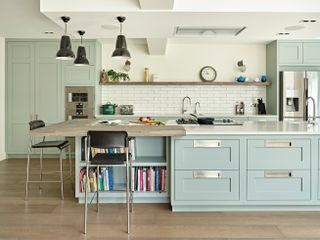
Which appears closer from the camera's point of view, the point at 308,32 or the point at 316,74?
the point at 308,32

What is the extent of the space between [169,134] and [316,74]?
4.28 meters

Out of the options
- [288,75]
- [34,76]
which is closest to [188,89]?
[288,75]

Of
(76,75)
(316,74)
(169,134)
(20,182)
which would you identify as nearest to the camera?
(169,134)

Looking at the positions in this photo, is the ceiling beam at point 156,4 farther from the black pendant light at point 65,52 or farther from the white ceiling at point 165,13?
the black pendant light at point 65,52

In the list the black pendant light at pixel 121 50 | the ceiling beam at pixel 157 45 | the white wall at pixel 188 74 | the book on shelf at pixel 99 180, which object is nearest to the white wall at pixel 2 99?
the white wall at pixel 188 74

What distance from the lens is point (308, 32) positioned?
540 cm

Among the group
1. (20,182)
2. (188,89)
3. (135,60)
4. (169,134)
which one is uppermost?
(135,60)

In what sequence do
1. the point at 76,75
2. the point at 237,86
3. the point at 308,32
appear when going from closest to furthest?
the point at 308,32 → the point at 76,75 → the point at 237,86

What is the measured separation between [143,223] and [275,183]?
4.81 feet

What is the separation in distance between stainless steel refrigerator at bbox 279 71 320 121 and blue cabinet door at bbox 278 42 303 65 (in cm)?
29

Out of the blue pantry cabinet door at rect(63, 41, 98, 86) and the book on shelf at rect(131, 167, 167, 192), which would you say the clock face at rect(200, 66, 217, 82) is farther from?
the book on shelf at rect(131, 167, 167, 192)

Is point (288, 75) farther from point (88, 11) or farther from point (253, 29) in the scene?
point (88, 11)

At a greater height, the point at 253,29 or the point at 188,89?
the point at 253,29

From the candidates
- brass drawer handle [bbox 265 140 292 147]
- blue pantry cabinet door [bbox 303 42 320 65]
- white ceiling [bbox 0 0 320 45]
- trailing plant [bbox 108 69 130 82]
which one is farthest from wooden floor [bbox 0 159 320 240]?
blue pantry cabinet door [bbox 303 42 320 65]
